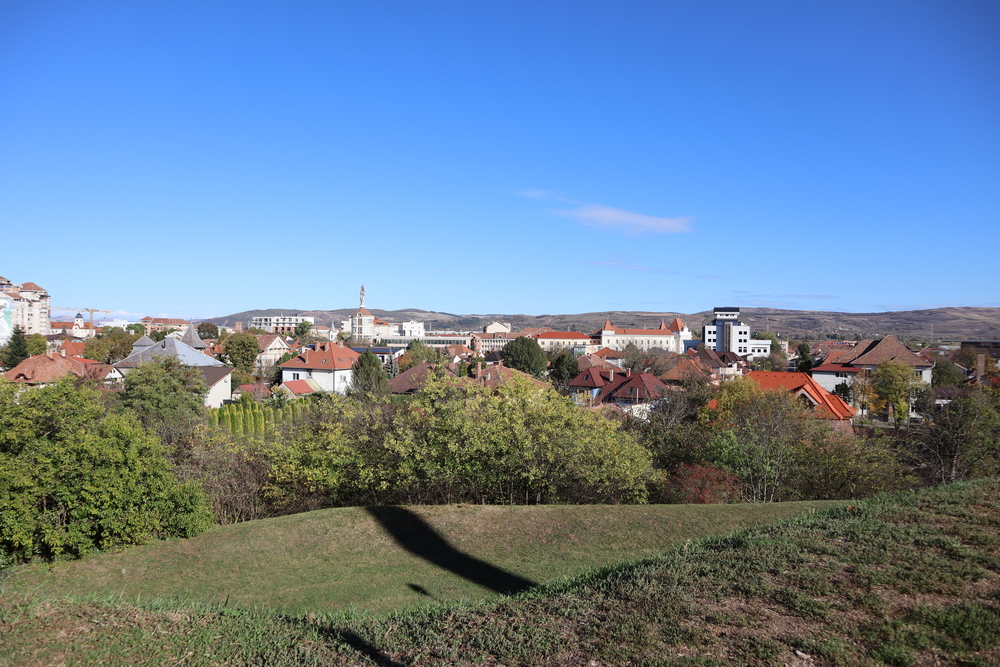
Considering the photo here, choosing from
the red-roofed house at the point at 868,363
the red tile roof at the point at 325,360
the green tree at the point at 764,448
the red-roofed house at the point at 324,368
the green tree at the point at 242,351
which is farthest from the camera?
the green tree at the point at 242,351

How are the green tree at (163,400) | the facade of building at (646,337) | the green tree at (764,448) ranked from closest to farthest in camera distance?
the green tree at (764,448), the green tree at (163,400), the facade of building at (646,337)

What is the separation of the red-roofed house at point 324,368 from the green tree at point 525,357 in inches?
610

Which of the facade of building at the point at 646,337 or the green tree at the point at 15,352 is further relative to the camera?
the facade of building at the point at 646,337

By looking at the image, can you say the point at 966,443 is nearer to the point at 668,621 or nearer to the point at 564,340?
the point at 668,621

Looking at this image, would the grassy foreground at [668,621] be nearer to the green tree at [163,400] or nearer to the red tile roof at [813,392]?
the green tree at [163,400]

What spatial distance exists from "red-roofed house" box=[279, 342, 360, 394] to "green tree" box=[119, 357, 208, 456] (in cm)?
2882

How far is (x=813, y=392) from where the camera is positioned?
36.5 metres

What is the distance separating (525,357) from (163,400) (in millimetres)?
37890

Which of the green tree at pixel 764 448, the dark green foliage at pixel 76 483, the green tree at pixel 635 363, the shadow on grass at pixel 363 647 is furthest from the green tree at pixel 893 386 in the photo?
the shadow on grass at pixel 363 647

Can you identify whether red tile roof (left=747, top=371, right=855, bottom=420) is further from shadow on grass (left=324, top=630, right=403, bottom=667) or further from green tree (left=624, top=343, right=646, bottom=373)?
shadow on grass (left=324, top=630, right=403, bottom=667)

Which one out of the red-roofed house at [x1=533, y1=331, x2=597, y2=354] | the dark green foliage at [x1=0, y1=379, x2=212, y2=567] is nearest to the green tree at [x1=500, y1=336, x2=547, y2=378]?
the dark green foliage at [x1=0, y1=379, x2=212, y2=567]

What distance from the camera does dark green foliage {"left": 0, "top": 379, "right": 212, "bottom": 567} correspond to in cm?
1296

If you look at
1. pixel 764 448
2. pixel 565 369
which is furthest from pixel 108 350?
pixel 764 448

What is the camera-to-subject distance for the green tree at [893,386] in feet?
137
